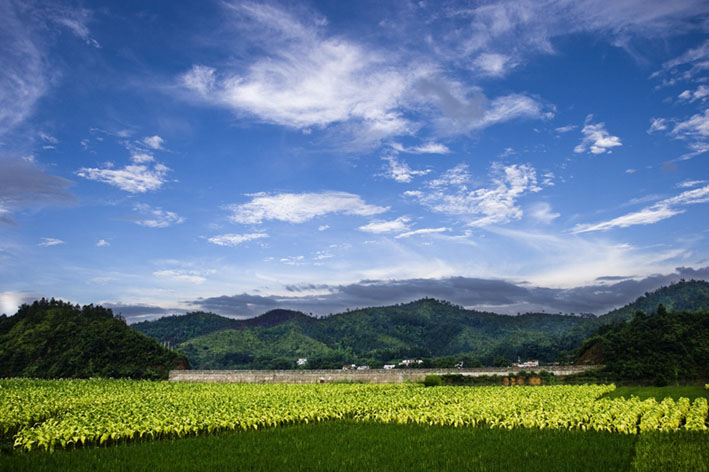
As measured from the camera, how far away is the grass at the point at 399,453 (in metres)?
13.3

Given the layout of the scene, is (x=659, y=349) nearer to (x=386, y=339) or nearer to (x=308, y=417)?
(x=308, y=417)

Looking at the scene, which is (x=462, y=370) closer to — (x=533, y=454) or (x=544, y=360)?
(x=533, y=454)

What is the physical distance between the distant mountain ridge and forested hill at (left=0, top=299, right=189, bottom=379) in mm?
42592

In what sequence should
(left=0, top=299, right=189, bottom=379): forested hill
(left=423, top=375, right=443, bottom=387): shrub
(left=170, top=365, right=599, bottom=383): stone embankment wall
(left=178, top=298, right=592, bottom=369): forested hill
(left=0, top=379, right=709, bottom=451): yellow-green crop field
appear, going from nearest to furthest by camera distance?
(left=0, top=379, right=709, bottom=451): yellow-green crop field, (left=423, top=375, right=443, bottom=387): shrub, (left=170, top=365, right=599, bottom=383): stone embankment wall, (left=0, top=299, right=189, bottom=379): forested hill, (left=178, top=298, right=592, bottom=369): forested hill

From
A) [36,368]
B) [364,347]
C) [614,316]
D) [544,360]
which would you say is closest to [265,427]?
[36,368]

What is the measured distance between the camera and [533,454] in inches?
577

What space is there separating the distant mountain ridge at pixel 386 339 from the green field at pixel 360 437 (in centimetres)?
8786

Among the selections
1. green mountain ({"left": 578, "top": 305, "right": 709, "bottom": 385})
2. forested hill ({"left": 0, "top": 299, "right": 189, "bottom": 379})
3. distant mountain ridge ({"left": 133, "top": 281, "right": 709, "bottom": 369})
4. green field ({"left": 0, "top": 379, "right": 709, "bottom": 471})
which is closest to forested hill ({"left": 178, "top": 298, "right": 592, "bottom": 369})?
distant mountain ridge ({"left": 133, "top": 281, "right": 709, "bottom": 369})

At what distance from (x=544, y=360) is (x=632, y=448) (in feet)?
366

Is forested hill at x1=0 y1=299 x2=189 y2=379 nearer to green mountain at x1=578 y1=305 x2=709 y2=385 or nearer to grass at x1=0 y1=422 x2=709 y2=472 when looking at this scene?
grass at x1=0 y1=422 x2=709 y2=472

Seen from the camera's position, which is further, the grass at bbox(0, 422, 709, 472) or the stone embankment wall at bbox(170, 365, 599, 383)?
the stone embankment wall at bbox(170, 365, 599, 383)

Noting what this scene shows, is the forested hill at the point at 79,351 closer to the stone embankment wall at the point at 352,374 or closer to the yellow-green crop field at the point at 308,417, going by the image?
the stone embankment wall at the point at 352,374

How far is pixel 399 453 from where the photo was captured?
15.4 meters

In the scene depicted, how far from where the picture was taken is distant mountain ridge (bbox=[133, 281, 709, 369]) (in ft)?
438
